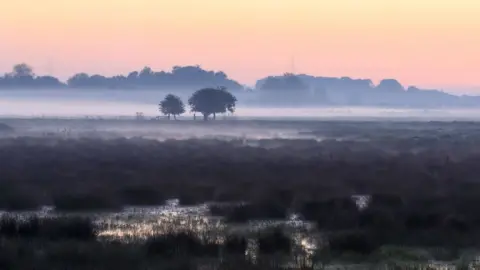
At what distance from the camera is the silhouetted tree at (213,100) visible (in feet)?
521

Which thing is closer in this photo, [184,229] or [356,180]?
[184,229]

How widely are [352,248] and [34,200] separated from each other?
41.1 ft

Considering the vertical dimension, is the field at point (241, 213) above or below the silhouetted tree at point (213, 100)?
below

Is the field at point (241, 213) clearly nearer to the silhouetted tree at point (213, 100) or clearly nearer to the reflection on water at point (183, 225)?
the reflection on water at point (183, 225)

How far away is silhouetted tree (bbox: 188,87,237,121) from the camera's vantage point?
521ft

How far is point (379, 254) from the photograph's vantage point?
64.4 feet

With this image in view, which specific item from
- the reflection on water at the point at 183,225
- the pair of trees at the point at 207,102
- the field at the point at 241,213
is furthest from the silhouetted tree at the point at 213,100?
the reflection on water at the point at 183,225

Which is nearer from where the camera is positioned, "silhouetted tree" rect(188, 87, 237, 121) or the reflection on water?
the reflection on water

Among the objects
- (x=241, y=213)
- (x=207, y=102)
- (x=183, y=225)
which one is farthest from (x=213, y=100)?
(x=183, y=225)

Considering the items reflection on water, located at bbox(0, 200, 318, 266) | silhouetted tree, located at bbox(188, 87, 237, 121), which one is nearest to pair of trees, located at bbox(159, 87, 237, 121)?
silhouetted tree, located at bbox(188, 87, 237, 121)

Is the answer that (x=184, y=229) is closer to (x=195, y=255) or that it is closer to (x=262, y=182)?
(x=195, y=255)

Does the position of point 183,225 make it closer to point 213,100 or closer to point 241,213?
point 241,213

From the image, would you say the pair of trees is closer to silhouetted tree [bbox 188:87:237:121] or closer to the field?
silhouetted tree [bbox 188:87:237:121]

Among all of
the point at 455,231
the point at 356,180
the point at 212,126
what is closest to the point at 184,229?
the point at 455,231
